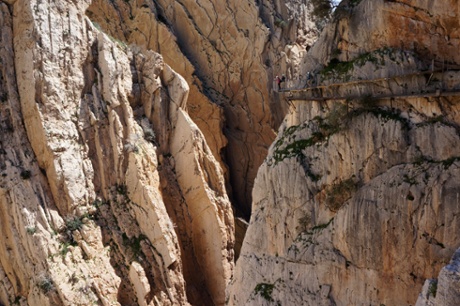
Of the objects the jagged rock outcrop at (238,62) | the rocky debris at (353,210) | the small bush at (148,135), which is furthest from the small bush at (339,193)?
the jagged rock outcrop at (238,62)

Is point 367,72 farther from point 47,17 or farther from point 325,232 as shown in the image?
point 47,17

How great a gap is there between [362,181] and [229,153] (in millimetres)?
20543

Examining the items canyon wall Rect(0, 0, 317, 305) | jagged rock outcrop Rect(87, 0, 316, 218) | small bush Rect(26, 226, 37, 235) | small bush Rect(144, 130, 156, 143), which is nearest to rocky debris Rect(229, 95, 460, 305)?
canyon wall Rect(0, 0, 317, 305)

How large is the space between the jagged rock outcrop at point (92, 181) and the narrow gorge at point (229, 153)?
78 millimetres

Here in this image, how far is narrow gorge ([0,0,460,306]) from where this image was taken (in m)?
14.8

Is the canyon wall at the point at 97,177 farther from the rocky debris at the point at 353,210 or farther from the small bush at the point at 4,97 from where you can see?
the rocky debris at the point at 353,210

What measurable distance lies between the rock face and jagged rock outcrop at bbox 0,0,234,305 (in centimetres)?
762

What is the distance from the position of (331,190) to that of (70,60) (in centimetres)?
1533

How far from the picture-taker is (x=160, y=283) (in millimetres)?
24109

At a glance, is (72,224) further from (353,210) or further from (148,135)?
(353,210)

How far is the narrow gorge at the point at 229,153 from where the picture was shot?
14805 mm

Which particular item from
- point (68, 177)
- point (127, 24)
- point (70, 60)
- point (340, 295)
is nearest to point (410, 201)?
point (340, 295)

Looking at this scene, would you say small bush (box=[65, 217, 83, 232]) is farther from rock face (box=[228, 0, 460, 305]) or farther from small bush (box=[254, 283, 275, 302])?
small bush (box=[254, 283, 275, 302])

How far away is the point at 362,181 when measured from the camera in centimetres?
1583
